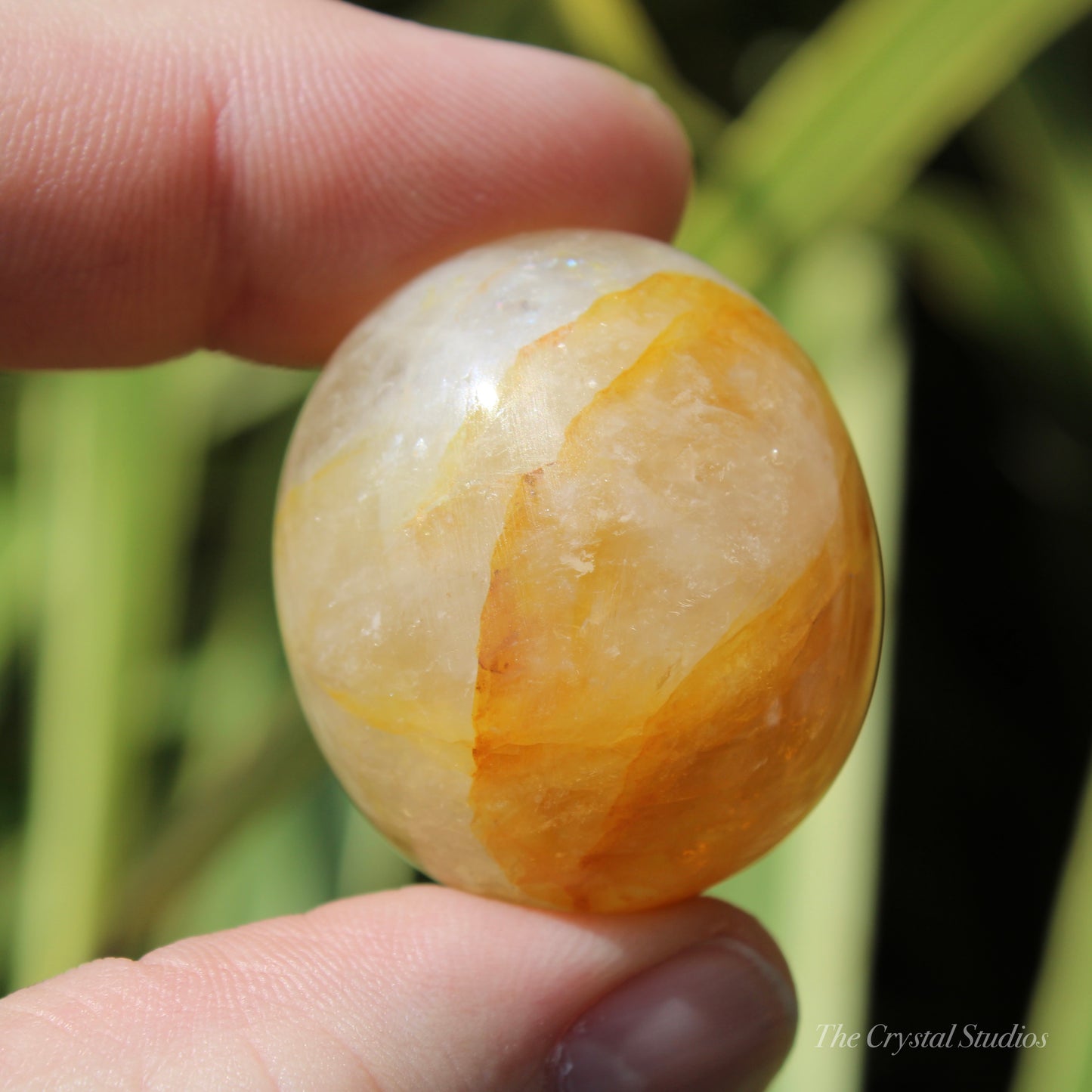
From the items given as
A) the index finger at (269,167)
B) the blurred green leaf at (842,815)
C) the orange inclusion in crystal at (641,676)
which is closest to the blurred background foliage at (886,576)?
the blurred green leaf at (842,815)

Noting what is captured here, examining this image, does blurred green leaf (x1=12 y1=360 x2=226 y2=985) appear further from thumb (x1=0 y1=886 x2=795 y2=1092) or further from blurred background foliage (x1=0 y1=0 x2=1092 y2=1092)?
thumb (x1=0 y1=886 x2=795 y2=1092)

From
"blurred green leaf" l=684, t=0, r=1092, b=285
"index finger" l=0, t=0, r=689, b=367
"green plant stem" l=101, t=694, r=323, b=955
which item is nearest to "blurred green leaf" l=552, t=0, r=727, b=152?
"blurred green leaf" l=684, t=0, r=1092, b=285

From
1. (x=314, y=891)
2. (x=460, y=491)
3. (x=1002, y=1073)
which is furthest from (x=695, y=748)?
(x=1002, y=1073)

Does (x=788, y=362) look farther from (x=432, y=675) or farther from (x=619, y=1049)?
(x=619, y=1049)

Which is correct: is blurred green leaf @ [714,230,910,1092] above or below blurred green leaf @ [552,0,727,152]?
below

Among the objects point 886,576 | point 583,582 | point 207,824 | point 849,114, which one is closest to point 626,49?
point 849,114

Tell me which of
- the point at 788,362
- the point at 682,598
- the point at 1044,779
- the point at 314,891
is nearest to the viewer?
the point at 682,598

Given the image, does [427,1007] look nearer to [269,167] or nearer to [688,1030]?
[688,1030]

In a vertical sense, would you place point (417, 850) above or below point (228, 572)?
above

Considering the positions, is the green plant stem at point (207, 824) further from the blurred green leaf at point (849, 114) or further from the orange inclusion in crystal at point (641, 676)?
the blurred green leaf at point (849, 114)

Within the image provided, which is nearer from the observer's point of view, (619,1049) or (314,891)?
(619,1049)
